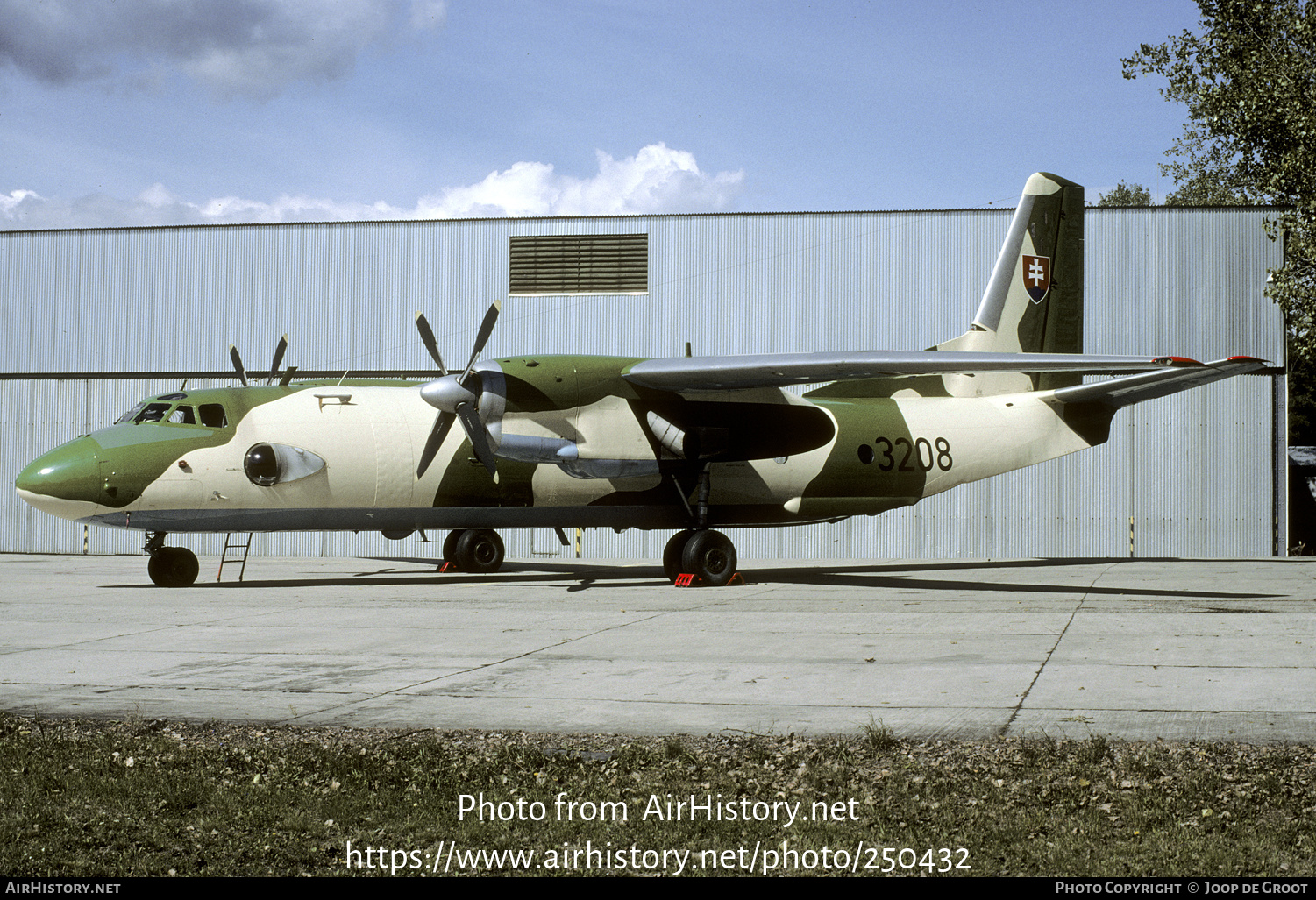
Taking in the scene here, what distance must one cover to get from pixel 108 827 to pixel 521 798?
1.97m

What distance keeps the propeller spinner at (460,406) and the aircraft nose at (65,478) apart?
509cm

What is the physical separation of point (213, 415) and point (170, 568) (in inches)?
120

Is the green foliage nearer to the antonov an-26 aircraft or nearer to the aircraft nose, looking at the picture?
the aircraft nose

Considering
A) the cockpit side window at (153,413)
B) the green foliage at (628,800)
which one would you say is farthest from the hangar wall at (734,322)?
the green foliage at (628,800)

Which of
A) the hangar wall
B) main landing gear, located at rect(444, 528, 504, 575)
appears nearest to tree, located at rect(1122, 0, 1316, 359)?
the hangar wall

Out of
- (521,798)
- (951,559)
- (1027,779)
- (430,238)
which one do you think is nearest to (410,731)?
(521,798)

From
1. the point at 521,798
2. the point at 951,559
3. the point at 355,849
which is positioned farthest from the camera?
the point at 951,559

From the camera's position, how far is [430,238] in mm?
34094

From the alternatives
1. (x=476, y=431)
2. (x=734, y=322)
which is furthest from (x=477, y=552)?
(x=734, y=322)

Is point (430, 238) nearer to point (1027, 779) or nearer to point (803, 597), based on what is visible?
point (803, 597)

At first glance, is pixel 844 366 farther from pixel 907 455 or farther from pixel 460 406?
pixel 460 406

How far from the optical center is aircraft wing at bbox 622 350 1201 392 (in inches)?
671

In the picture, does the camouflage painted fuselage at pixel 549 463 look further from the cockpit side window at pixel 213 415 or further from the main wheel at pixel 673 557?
the main wheel at pixel 673 557

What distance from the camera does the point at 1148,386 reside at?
21.3 m
